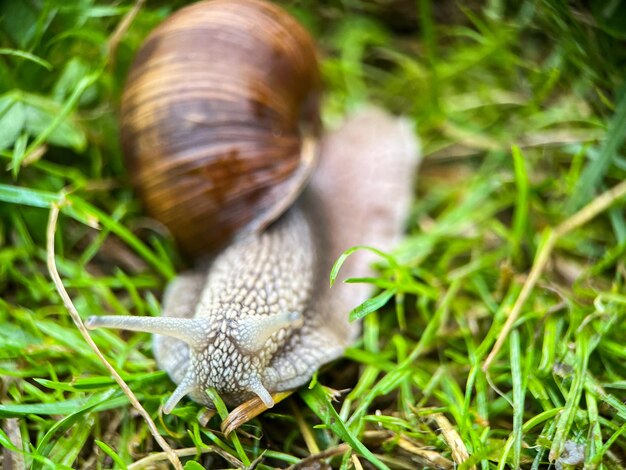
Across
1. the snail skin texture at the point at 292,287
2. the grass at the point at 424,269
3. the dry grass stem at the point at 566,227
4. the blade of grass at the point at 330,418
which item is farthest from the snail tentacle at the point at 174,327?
the dry grass stem at the point at 566,227

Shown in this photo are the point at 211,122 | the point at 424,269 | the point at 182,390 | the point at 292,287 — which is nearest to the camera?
the point at 182,390

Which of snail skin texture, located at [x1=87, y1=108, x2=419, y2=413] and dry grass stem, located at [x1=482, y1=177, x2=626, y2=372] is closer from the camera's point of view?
snail skin texture, located at [x1=87, y1=108, x2=419, y2=413]

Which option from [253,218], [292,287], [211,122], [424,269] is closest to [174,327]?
[292,287]

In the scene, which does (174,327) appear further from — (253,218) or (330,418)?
(253,218)

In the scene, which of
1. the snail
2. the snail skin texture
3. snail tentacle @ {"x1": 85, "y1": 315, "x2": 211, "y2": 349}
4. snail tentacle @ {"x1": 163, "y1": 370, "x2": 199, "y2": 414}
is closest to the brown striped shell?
the snail

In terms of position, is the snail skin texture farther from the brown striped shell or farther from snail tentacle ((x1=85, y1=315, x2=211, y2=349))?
the brown striped shell

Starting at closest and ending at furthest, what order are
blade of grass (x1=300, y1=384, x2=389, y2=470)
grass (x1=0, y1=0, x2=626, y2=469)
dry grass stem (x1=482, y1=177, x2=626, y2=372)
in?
blade of grass (x1=300, y1=384, x2=389, y2=470)
grass (x1=0, y1=0, x2=626, y2=469)
dry grass stem (x1=482, y1=177, x2=626, y2=372)
